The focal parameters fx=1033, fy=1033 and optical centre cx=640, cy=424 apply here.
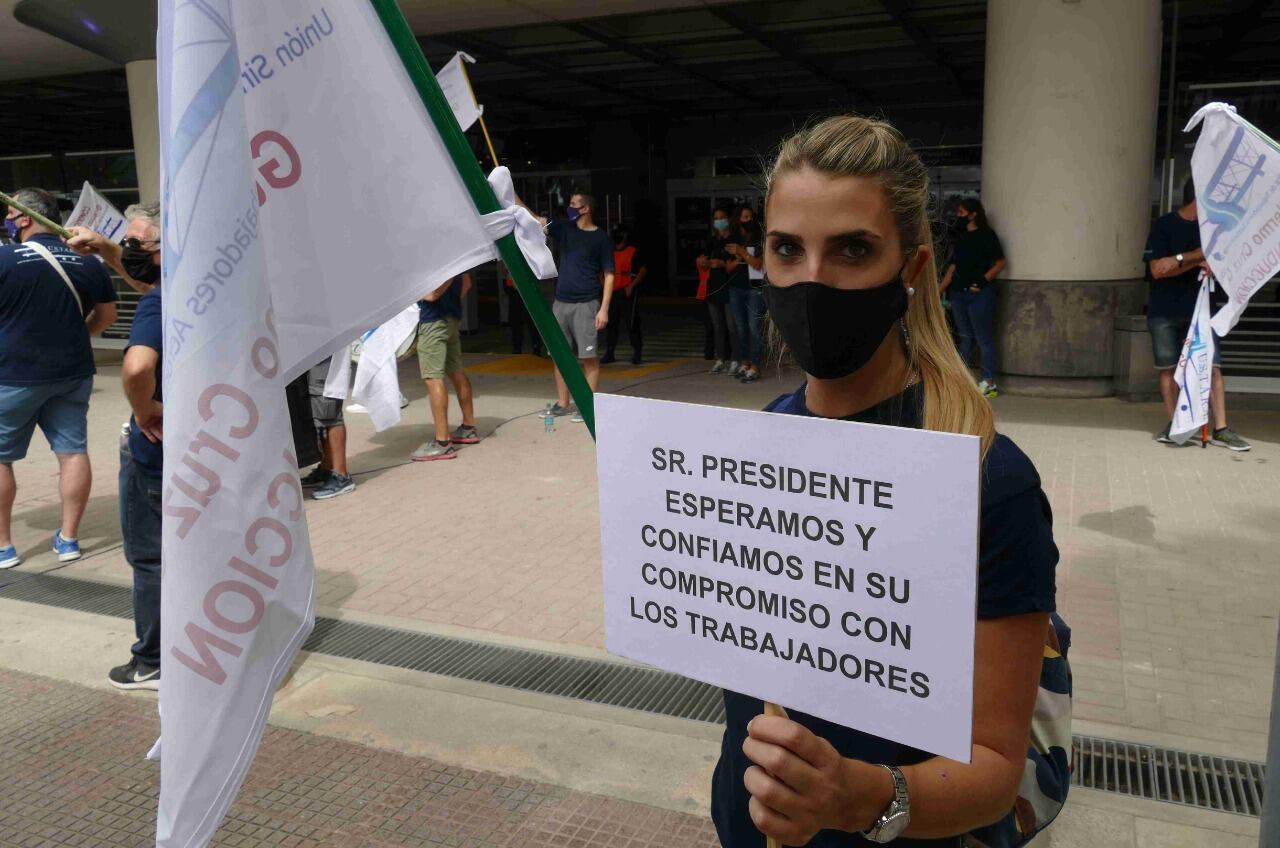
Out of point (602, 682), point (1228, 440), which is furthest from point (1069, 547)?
point (1228, 440)

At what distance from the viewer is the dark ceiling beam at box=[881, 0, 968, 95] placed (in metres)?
13.1

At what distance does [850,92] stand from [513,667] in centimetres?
1898

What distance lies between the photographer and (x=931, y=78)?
63.9ft

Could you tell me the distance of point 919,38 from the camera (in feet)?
49.7

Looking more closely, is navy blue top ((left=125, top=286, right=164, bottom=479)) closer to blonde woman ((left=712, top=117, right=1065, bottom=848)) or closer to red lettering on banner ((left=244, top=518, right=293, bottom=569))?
red lettering on banner ((left=244, top=518, right=293, bottom=569))

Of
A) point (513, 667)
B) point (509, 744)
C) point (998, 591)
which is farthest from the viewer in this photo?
point (513, 667)

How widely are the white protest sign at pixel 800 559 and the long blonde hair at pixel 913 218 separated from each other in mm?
215

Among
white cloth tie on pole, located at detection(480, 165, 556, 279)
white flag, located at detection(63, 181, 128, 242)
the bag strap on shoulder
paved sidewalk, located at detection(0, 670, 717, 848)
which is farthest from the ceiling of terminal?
white cloth tie on pole, located at detection(480, 165, 556, 279)

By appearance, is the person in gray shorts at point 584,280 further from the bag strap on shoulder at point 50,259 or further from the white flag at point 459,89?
the bag strap on shoulder at point 50,259

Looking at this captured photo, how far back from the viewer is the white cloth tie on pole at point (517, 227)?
1941 millimetres

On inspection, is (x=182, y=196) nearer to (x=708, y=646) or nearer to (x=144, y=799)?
(x=708, y=646)

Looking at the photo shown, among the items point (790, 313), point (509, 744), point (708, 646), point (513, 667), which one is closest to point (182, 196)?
point (790, 313)

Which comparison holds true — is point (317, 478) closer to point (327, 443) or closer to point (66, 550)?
point (327, 443)

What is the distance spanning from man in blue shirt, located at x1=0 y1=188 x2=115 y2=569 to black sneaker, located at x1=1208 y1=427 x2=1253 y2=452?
25.3ft
